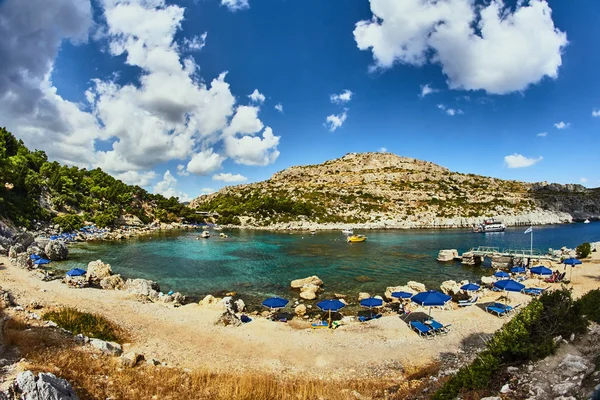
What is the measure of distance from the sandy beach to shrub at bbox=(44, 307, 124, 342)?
1077 millimetres

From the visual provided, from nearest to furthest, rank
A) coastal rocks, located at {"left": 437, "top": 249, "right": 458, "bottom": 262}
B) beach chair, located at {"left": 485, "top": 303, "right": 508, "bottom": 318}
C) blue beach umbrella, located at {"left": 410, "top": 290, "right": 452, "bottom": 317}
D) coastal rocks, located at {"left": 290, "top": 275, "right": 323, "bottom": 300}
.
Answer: blue beach umbrella, located at {"left": 410, "top": 290, "right": 452, "bottom": 317} < beach chair, located at {"left": 485, "top": 303, "right": 508, "bottom": 318} < coastal rocks, located at {"left": 290, "top": 275, "right": 323, "bottom": 300} < coastal rocks, located at {"left": 437, "top": 249, "right": 458, "bottom": 262}

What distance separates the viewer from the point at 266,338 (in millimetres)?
18812

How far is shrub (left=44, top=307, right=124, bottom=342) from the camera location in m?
15.5


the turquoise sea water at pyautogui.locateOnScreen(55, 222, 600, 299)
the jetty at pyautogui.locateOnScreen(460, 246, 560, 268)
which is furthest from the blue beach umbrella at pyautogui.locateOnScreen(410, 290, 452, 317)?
the jetty at pyautogui.locateOnScreen(460, 246, 560, 268)

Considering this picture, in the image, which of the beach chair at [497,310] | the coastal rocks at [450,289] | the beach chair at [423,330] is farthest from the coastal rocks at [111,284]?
the beach chair at [497,310]

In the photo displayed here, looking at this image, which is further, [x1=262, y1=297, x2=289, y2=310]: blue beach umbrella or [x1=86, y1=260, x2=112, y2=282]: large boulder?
[x1=86, y1=260, x2=112, y2=282]: large boulder

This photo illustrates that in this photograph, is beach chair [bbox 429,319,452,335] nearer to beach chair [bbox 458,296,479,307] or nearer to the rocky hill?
beach chair [bbox 458,296,479,307]

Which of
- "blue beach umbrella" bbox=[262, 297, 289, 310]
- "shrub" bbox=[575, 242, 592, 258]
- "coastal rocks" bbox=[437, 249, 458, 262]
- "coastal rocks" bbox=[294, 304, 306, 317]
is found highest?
"shrub" bbox=[575, 242, 592, 258]

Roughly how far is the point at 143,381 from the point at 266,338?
9.31 meters

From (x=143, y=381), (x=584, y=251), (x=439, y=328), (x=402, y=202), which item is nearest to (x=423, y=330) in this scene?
(x=439, y=328)

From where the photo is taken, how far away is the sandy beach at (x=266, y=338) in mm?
15266

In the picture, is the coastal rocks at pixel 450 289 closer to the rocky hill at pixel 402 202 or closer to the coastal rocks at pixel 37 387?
the coastal rocks at pixel 37 387

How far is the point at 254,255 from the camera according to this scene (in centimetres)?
5378

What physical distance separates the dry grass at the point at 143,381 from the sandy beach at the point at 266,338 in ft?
8.05
